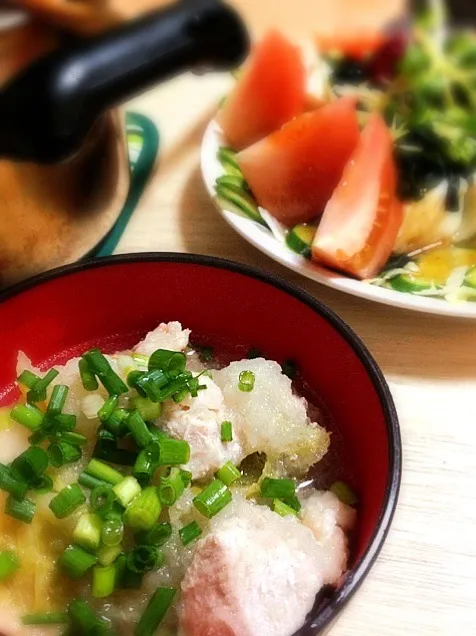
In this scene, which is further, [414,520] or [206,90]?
[206,90]

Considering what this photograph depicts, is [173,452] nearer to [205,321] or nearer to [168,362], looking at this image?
[168,362]

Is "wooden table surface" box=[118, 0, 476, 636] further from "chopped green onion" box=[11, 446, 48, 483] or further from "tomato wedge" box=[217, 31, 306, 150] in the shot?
"chopped green onion" box=[11, 446, 48, 483]

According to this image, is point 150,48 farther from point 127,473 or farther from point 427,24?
point 427,24

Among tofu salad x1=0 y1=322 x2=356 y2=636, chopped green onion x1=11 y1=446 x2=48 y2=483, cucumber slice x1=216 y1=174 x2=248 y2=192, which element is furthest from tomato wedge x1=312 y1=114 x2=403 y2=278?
chopped green onion x1=11 y1=446 x2=48 y2=483

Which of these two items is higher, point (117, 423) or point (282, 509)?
point (117, 423)

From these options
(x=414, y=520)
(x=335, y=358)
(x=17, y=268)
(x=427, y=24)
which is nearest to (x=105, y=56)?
(x=17, y=268)

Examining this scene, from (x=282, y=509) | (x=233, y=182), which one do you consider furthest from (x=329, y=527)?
(x=233, y=182)
